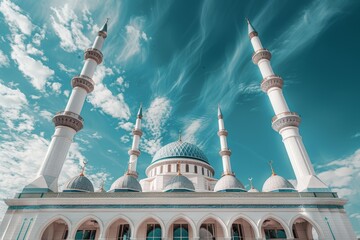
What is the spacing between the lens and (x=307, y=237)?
16031 mm

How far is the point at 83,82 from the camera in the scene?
71.1 feet

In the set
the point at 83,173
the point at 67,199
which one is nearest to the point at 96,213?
the point at 67,199

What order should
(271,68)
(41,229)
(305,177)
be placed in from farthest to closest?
(271,68) < (305,177) < (41,229)

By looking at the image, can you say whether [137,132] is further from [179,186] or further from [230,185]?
[230,185]

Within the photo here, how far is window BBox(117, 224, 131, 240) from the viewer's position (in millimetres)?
15672

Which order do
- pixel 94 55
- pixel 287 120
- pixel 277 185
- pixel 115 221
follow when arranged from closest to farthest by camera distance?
pixel 115 221 < pixel 277 185 < pixel 287 120 < pixel 94 55

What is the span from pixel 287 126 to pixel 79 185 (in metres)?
18.8

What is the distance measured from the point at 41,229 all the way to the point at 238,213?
13.1m

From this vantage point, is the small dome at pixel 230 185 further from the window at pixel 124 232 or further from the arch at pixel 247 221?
the window at pixel 124 232

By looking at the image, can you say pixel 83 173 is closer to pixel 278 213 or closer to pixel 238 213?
pixel 238 213

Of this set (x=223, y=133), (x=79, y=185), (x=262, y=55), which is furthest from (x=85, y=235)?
(x=262, y=55)

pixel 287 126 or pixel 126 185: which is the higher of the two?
pixel 287 126

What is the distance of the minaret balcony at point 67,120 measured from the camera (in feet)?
62.8

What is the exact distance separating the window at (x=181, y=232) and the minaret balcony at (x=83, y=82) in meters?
15.5
